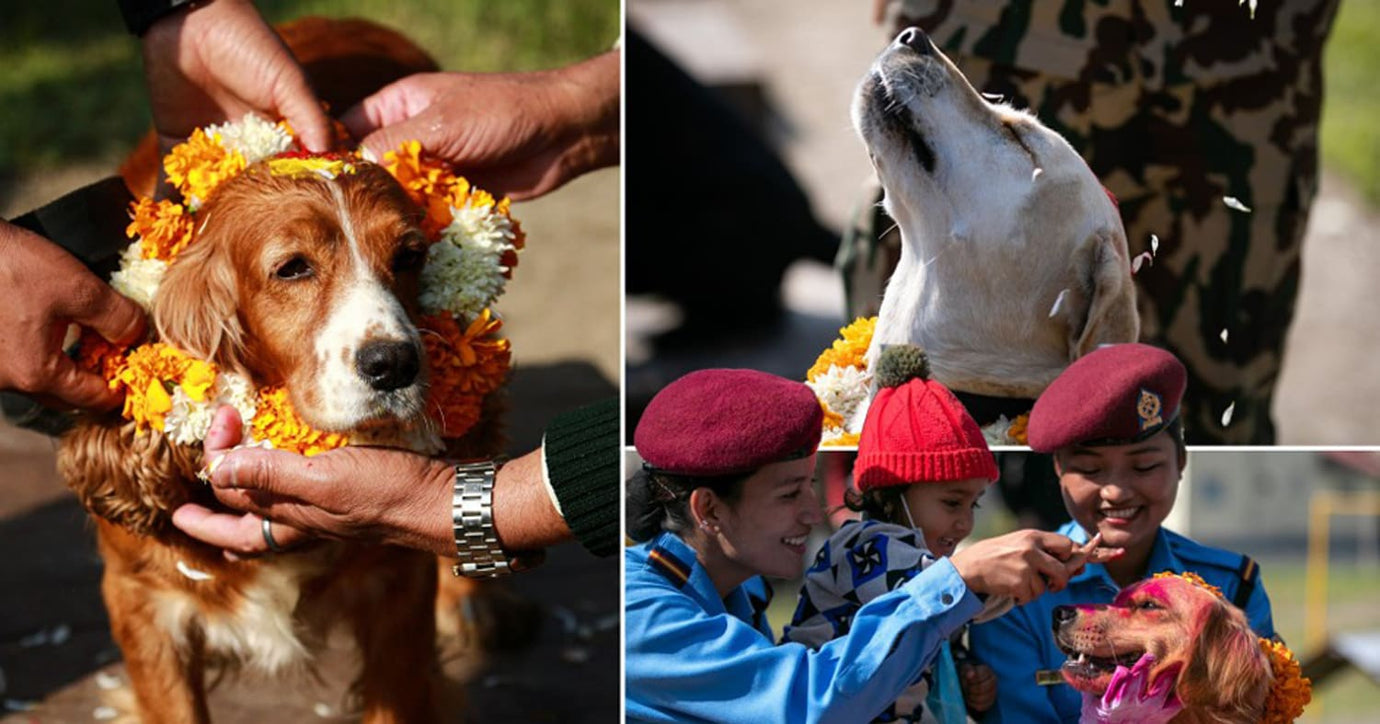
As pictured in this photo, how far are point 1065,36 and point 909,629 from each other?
3.87 feet

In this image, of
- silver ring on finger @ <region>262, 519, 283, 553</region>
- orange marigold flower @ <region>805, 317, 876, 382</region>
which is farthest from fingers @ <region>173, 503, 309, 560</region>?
orange marigold flower @ <region>805, 317, 876, 382</region>

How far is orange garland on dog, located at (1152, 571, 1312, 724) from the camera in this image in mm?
2555

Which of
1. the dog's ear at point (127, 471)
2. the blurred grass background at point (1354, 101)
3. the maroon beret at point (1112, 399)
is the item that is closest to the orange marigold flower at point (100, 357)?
the dog's ear at point (127, 471)

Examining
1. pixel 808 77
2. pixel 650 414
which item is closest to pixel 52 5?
pixel 808 77

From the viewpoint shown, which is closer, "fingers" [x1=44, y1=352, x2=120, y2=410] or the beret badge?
the beret badge

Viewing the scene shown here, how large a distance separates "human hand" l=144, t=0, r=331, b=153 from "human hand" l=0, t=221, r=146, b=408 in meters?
0.53

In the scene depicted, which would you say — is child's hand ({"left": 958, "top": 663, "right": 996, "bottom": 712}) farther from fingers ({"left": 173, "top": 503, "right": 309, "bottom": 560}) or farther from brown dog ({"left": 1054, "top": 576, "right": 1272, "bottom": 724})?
fingers ({"left": 173, "top": 503, "right": 309, "bottom": 560})

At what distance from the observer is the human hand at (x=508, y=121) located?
3.46 metres

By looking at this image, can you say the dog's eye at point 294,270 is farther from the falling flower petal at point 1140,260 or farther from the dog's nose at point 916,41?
the falling flower petal at point 1140,260

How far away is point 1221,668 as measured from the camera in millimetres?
2463

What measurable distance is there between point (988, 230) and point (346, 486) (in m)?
1.23

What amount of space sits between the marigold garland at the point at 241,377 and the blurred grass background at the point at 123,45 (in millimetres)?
5483

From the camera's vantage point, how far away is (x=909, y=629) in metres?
2.29

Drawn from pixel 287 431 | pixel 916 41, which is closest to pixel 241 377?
pixel 287 431
